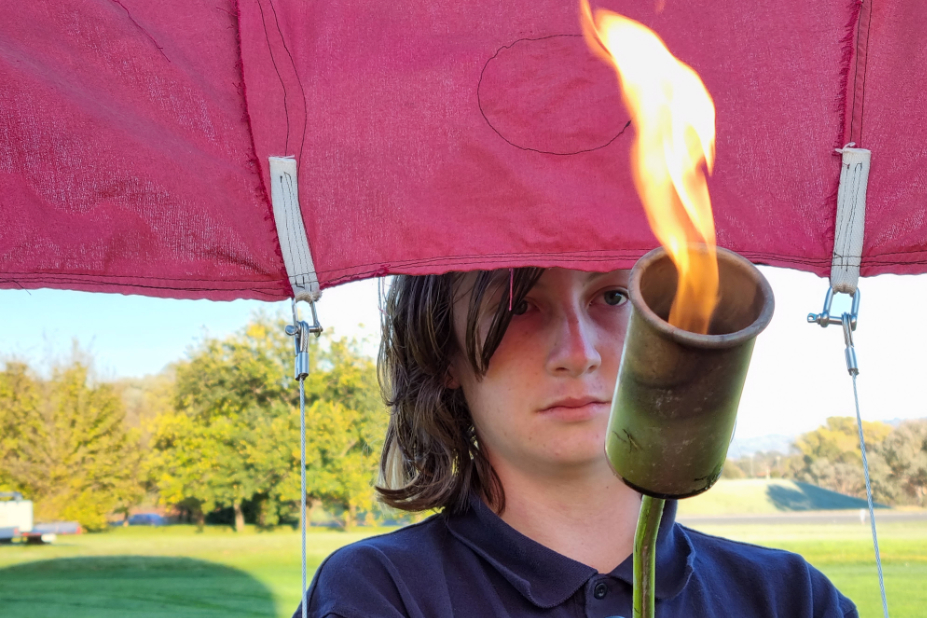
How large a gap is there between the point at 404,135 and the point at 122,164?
392 millimetres

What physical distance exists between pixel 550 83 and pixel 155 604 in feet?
72.9

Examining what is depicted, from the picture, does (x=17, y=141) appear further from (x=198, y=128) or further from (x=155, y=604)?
(x=155, y=604)

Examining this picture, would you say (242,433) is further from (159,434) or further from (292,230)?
(292,230)

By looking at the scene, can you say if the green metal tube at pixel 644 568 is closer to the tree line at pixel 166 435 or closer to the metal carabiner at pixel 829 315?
the metal carabiner at pixel 829 315

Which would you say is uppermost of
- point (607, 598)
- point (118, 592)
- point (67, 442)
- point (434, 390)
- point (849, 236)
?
point (849, 236)

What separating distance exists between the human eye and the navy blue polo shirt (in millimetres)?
418

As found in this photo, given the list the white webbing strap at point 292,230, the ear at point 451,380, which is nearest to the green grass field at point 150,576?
the ear at point 451,380

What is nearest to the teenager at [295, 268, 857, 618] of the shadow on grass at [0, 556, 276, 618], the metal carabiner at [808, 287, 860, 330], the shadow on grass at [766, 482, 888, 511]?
the metal carabiner at [808, 287, 860, 330]

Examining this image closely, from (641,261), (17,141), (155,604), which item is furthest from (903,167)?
(155,604)

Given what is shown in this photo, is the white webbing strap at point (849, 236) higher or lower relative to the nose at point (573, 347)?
higher

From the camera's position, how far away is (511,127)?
106 cm

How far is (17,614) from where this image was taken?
1934 cm

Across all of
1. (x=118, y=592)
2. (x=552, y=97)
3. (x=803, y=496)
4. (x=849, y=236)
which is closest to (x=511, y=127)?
(x=552, y=97)

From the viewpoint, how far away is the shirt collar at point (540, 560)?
120 cm
